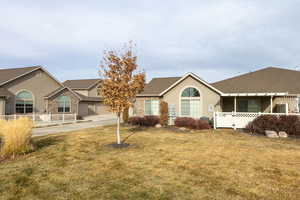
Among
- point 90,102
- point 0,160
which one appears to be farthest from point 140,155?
point 90,102

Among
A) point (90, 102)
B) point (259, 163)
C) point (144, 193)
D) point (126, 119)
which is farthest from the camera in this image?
point (90, 102)

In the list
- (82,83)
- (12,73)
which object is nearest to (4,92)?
(12,73)

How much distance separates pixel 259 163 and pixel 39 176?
6890mm

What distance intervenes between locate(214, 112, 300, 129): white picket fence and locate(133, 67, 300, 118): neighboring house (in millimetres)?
942

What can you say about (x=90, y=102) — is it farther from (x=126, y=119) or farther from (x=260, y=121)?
(x=260, y=121)

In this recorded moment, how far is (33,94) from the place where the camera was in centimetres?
2219

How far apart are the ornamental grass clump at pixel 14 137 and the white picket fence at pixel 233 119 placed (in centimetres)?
1243

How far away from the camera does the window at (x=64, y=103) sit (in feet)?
79.6

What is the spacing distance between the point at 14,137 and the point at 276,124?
46.1ft

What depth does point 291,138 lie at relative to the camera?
10.6m

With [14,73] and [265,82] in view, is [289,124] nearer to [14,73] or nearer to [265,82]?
[265,82]

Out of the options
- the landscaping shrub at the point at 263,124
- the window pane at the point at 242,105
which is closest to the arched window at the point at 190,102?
the window pane at the point at 242,105

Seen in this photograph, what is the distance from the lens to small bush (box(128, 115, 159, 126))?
16844 mm

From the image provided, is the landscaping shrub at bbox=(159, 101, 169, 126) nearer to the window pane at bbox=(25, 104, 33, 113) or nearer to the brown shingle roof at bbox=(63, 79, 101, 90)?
the window pane at bbox=(25, 104, 33, 113)
